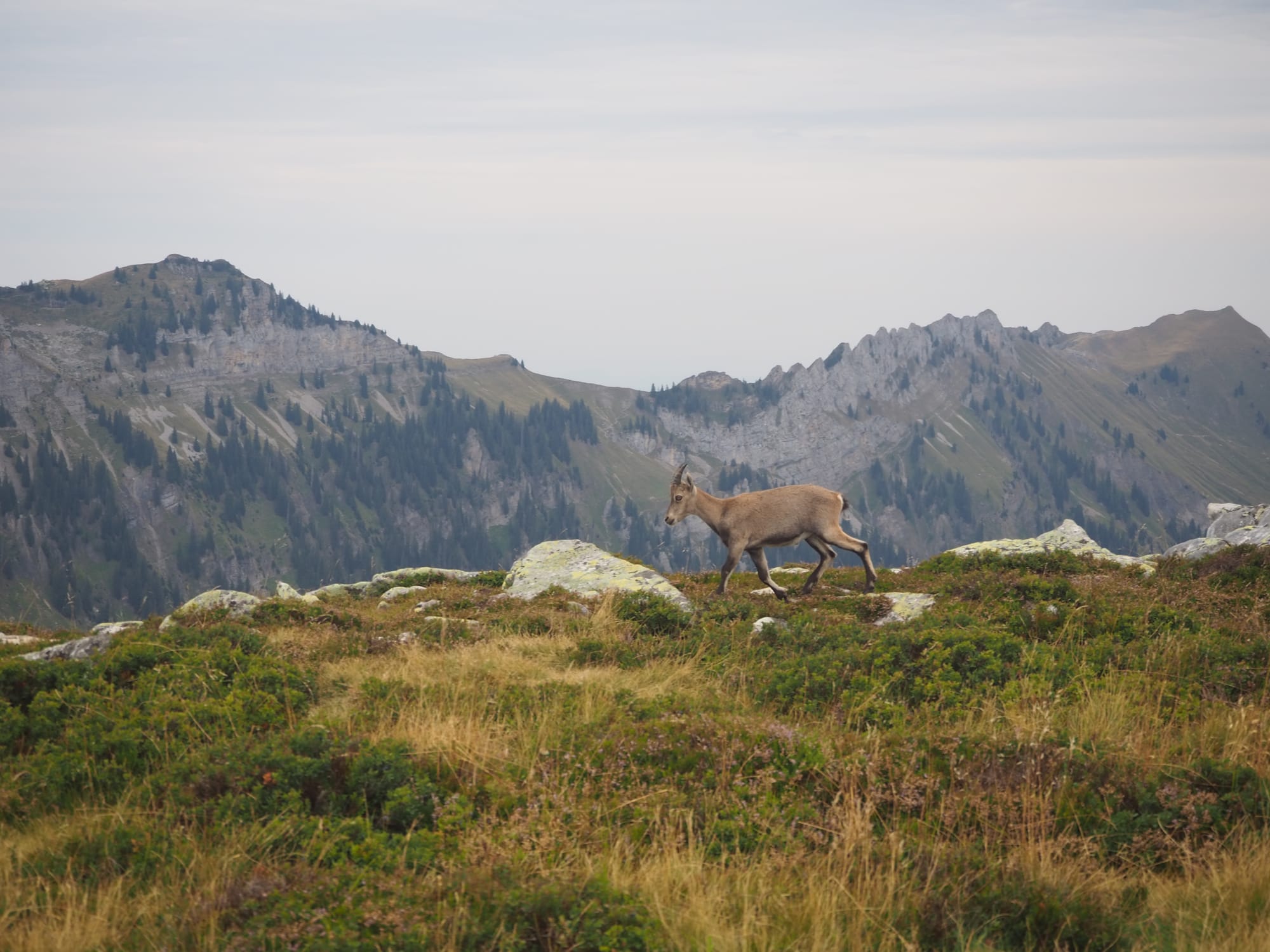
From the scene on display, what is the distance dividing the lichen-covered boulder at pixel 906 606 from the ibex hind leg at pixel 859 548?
265 centimetres

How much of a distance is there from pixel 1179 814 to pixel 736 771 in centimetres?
350

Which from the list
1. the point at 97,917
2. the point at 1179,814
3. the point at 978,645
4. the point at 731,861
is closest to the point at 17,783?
the point at 97,917

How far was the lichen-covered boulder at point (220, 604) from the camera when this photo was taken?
16.8 m

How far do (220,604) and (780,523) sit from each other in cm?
1179

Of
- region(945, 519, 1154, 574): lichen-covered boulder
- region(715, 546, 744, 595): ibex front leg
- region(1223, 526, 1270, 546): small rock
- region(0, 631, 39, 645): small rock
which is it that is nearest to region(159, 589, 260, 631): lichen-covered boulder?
region(0, 631, 39, 645): small rock

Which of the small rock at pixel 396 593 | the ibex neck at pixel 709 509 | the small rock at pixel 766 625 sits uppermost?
the ibex neck at pixel 709 509

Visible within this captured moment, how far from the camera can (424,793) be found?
7637mm

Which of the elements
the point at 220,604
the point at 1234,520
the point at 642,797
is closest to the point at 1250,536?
the point at 1234,520

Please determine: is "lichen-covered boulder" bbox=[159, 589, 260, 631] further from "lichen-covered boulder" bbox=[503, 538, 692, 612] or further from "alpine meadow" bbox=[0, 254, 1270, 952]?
"lichen-covered boulder" bbox=[503, 538, 692, 612]

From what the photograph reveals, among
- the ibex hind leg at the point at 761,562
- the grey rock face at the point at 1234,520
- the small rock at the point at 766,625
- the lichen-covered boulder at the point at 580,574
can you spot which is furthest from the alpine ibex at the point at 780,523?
the grey rock face at the point at 1234,520

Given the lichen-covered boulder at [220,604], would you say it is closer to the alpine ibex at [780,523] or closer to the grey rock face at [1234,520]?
the alpine ibex at [780,523]

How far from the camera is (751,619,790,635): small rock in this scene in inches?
584

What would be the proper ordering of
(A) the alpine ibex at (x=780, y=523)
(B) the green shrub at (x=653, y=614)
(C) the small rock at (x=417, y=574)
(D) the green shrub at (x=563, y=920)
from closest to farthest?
(D) the green shrub at (x=563, y=920), (B) the green shrub at (x=653, y=614), (A) the alpine ibex at (x=780, y=523), (C) the small rock at (x=417, y=574)

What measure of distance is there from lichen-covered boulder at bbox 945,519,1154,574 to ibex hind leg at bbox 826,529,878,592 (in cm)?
187
